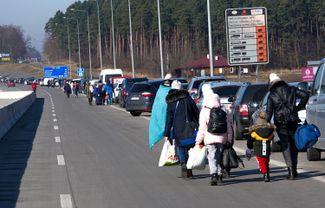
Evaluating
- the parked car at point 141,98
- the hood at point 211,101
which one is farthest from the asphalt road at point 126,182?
the parked car at point 141,98

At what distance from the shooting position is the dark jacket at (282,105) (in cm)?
1331

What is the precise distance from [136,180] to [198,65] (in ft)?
243

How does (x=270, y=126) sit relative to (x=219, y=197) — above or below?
above

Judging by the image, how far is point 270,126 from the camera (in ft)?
43.5

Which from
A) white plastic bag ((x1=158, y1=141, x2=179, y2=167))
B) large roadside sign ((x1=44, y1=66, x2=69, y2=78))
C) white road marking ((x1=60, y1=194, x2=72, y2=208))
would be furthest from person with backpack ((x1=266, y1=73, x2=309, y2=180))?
large roadside sign ((x1=44, y1=66, x2=69, y2=78))

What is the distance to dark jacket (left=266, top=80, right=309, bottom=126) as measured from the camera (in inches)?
524

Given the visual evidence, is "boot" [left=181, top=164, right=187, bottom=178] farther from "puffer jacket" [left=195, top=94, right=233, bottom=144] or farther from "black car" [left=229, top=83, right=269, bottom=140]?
"black car" [left=229, top=83, right=269, bottom=140]

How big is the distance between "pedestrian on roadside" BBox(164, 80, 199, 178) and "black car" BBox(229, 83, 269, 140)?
25.9 feet

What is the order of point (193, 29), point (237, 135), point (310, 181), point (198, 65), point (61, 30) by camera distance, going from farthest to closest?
1. point (61, 30)
2. point (193, 29)
3. point (198, 65)
4. point (237, 135)
5. point (310, 181)

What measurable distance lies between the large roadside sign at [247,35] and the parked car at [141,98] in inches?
158

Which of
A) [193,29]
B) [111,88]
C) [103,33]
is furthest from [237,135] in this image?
[103,33]

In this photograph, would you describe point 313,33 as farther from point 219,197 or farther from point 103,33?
point 219,197

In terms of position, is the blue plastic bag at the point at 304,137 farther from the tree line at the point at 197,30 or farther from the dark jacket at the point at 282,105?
the tree line at the point at 197,30

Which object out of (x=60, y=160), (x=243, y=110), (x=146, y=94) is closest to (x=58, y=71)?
(x=146, y=94)
